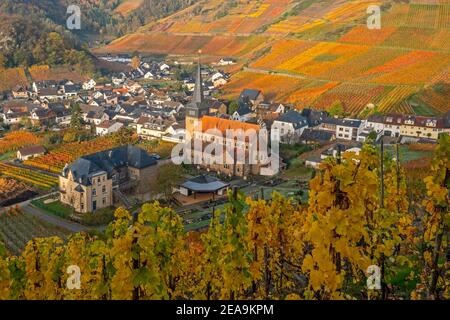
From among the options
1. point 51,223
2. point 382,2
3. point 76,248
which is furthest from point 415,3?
point 76,248

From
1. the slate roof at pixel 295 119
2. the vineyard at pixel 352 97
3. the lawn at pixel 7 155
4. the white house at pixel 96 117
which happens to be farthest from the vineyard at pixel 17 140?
the vineyard at pixel 352 97

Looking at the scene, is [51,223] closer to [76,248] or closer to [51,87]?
[76,248]

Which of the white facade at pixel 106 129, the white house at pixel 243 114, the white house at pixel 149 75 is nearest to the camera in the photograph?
the white facade at pixel 106 129

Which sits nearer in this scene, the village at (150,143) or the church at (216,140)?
the village at (150,143)

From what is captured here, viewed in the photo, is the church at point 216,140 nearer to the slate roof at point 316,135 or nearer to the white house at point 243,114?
the slate roof at point 316,135

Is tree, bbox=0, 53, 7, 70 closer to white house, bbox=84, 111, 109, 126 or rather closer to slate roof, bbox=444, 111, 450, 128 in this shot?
white house, bbox=84, 111, 109, 126

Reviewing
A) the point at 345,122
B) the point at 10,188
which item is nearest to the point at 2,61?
the point at 10,188

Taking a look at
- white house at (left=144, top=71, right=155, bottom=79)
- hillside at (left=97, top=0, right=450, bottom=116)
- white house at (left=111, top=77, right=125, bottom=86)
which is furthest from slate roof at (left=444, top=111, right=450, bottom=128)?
white house at (left=144, top=71, right=155, bottom=79)
